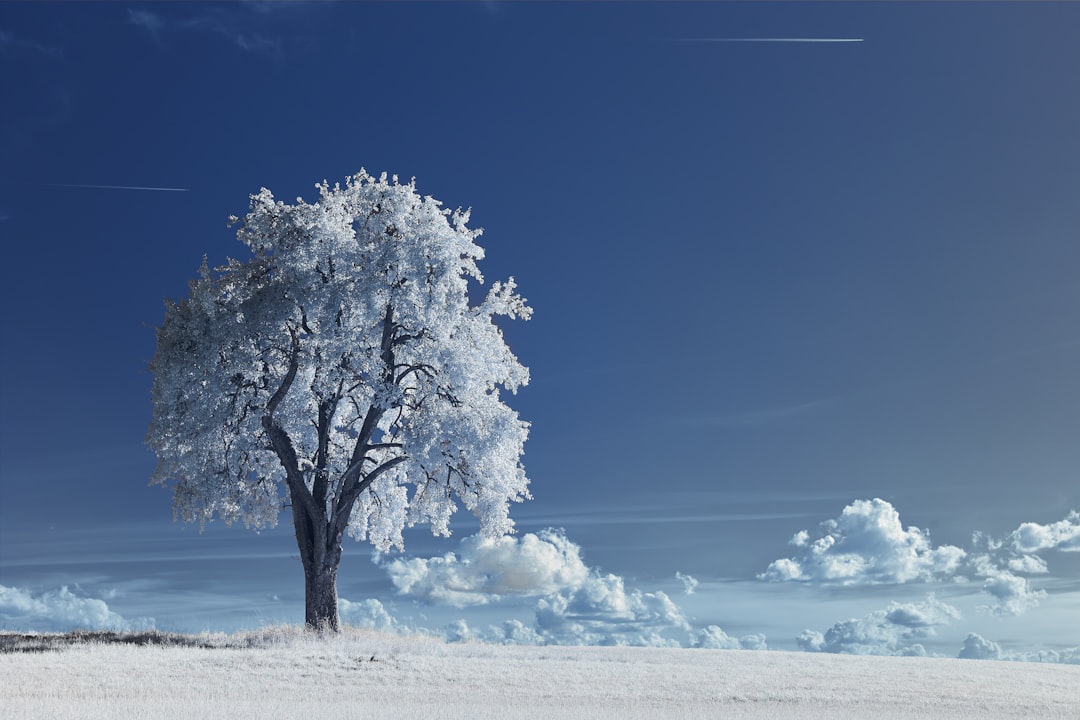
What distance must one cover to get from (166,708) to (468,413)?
47.4 ft

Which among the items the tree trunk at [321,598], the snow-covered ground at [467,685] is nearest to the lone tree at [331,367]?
the tree trunk at [321,598]

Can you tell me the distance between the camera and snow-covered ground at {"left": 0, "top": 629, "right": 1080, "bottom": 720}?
18.7m

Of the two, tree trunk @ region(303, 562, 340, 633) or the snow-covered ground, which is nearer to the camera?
the snow-covered ground

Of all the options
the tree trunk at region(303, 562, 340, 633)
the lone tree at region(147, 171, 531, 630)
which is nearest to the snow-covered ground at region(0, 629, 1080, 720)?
the tree trunk at region(303, 562, 340, 633)

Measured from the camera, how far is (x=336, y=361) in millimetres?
30281

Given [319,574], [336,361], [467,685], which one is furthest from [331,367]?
[467,685]

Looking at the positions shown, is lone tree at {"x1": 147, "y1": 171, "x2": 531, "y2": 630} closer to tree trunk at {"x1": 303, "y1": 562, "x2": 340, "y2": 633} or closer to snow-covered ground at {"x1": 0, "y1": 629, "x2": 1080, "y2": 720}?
tree trunk at {"x1": 303, "y1": 562, "x2": 340, "y2": 633}

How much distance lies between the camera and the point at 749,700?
21.2 meters

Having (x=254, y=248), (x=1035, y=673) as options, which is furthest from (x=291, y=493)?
(x=1035, y=673)

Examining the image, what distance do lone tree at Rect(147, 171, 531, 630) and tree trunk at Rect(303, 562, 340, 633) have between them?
1.6 inches

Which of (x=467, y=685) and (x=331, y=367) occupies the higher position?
(x=331, y=367)

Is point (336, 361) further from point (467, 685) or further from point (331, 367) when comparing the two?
point (467, 685)

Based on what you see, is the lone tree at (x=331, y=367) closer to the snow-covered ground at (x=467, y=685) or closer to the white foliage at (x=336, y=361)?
the white foliage at (x=336, y=361)

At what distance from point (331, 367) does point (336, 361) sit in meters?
0.34
